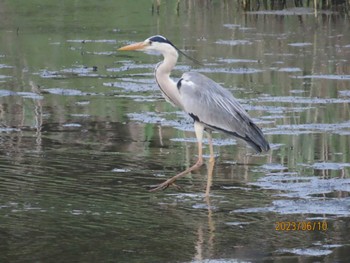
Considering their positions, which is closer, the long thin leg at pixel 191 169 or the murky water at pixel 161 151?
the murky water at pixel 161 151

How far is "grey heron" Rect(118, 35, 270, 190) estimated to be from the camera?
27.7 feet

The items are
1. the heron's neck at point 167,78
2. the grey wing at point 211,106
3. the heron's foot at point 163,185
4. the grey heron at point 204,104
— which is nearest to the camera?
the heron's foot at point 163,185

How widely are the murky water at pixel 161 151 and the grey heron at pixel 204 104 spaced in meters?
0.37

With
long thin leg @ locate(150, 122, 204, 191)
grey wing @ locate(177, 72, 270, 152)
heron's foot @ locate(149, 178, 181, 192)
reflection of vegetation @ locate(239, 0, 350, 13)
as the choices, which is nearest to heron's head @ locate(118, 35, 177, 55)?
grey wing @ locate(177, 72, 270, 152)

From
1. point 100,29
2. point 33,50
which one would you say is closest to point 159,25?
point 100,29

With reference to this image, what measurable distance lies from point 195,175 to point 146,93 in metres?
3.96

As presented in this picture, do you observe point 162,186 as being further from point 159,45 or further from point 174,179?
point 159,45

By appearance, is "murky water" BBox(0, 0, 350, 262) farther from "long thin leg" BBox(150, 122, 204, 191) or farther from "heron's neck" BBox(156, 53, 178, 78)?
"heron's neck" BBox(156, 53, 178, 78)

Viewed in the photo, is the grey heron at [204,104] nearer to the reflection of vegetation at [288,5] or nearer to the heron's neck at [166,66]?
the heron's neck at [166,66]

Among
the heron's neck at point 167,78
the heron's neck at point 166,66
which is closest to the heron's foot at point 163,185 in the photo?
A: the heron's neck at point 167,78

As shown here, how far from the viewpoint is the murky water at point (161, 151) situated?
6.55m

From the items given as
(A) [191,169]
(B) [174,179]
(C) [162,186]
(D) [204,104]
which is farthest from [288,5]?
(C) [162,186]

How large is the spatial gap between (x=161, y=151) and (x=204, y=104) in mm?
1049

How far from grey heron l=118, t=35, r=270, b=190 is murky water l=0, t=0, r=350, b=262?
0.37 metres
